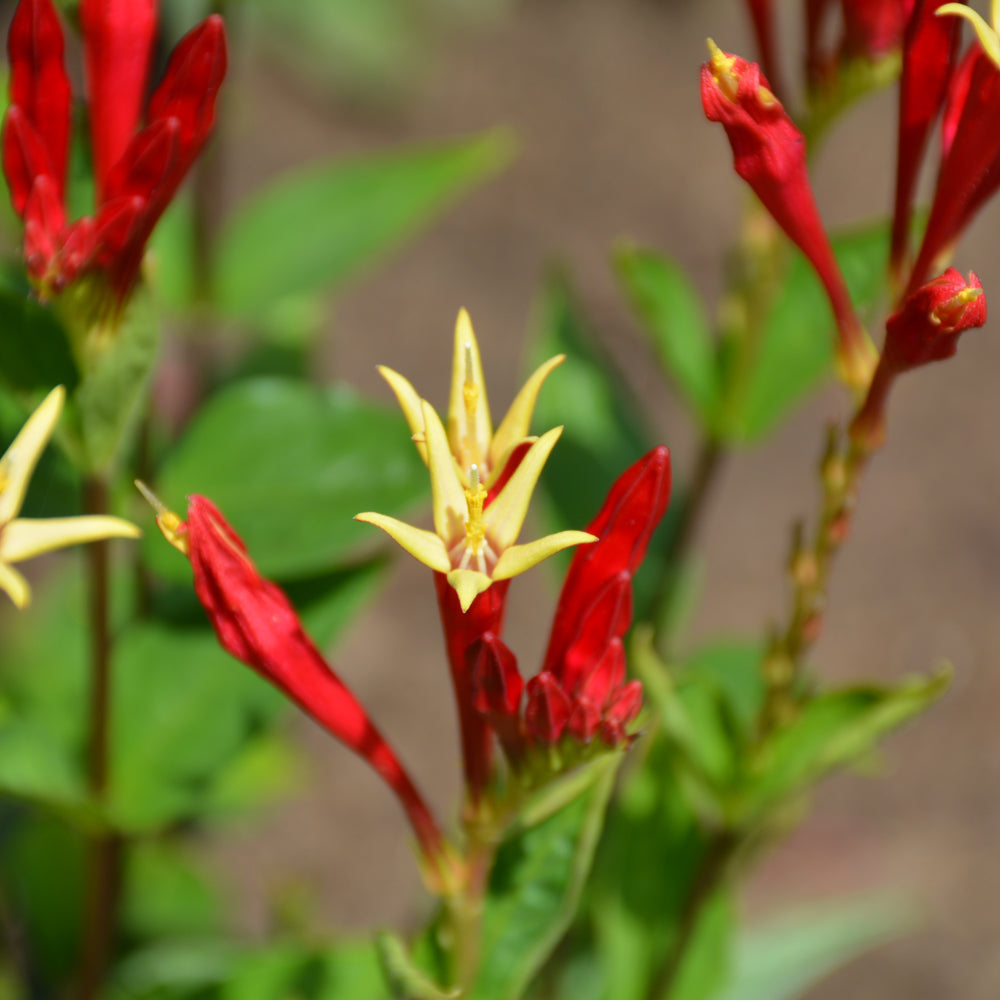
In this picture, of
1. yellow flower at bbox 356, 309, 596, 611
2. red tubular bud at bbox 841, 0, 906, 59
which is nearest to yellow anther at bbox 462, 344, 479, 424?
yellow flower at bbox 356, 309, 596, 611

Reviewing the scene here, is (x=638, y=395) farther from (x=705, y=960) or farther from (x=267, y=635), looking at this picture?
(x=267, y=635)

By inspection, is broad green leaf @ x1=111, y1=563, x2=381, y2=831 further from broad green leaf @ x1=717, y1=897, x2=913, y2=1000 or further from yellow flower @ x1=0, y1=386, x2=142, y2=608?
broad green leaf @ x1=717, y1=897, x2=913, y2=1000

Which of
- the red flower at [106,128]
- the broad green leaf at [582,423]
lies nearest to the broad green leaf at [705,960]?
the broad green leaf at [582,423]

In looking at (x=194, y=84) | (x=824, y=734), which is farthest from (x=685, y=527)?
(x=194, y=84)

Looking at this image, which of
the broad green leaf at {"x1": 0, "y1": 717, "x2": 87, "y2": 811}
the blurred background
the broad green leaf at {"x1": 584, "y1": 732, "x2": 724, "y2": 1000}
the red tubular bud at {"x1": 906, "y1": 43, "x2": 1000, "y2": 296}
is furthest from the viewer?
the blurred background

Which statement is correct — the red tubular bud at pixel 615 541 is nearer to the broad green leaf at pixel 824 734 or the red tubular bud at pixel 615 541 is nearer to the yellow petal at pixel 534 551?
the yellow petal at pixel 534 551

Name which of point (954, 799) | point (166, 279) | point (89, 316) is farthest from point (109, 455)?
point (954, 799)
